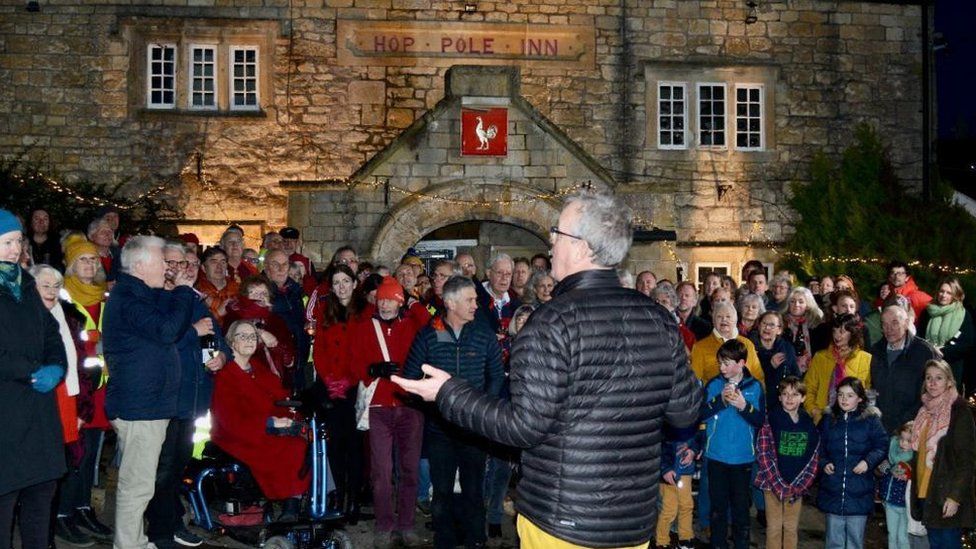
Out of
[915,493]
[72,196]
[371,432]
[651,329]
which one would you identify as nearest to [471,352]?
[371,432]

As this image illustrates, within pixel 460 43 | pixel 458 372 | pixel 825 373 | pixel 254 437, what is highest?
pixel 460 43

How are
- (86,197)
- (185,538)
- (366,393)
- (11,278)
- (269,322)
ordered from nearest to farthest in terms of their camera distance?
(11,278)
(185,538)
(366,393)
(269,322)
(86,197)

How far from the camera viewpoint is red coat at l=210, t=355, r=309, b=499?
27.8 ft

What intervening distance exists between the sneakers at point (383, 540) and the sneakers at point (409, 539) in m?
0.09

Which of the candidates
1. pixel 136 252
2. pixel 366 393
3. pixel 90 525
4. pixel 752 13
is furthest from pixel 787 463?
pixel 752 13

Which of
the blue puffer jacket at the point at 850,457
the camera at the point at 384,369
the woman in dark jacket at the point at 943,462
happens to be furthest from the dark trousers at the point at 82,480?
the woman in dark jacket at the point at 943,462

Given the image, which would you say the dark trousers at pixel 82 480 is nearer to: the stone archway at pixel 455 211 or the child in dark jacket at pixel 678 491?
the child in dark jacket at pixel 678 491

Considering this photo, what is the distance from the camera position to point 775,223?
766 inches

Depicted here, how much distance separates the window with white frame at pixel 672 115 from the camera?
19.2 m

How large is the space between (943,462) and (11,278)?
635cm

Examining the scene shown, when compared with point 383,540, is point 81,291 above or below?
above

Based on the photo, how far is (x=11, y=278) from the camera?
19.3 ft

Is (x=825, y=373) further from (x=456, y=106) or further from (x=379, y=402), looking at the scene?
(x=456, y=106)

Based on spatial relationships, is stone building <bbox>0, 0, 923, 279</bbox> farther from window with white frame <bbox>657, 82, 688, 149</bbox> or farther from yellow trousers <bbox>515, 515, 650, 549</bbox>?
yellow trousers <bbox>515, 515, 650, 549</bbox>
